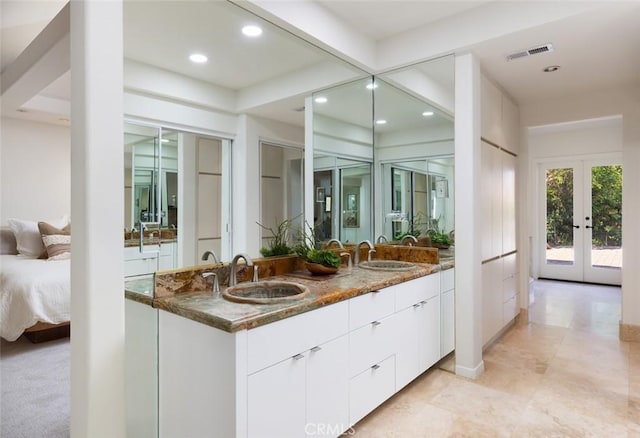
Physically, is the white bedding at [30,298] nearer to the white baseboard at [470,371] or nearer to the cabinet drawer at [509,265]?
the white baseboard at [470,371]

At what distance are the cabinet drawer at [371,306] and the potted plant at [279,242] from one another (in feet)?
2.20

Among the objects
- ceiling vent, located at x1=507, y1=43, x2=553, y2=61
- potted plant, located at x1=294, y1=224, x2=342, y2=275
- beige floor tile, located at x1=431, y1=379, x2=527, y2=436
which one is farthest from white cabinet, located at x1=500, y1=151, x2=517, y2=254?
potted plant, located at x1=294, y1=224, x2=342, y2=275

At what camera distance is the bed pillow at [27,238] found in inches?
169

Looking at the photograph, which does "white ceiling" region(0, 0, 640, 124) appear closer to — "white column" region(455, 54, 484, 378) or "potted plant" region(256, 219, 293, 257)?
"white column" region(455, 54, 484, 378)

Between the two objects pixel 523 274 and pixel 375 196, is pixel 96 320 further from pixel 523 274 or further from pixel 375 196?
pixel 523 274

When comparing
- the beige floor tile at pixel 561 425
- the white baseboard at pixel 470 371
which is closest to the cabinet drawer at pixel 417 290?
the white baseboard at pixel 470 371

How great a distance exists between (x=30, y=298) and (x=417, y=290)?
10.7 ft

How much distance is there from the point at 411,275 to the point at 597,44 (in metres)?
2.17

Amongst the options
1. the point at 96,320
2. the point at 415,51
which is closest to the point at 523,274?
the point at 415,51

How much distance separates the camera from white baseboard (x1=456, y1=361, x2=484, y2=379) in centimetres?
280

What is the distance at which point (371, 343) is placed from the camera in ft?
7.19

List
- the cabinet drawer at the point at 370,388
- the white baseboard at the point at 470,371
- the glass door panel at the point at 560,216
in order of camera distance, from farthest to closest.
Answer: the glass door panel at the point at 560,216
the white baseboard at the point at 470,371
the cabinet drawer at the point at 370,388

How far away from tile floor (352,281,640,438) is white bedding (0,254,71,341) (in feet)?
9.43

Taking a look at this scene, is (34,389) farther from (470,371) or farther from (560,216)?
(560,216)
